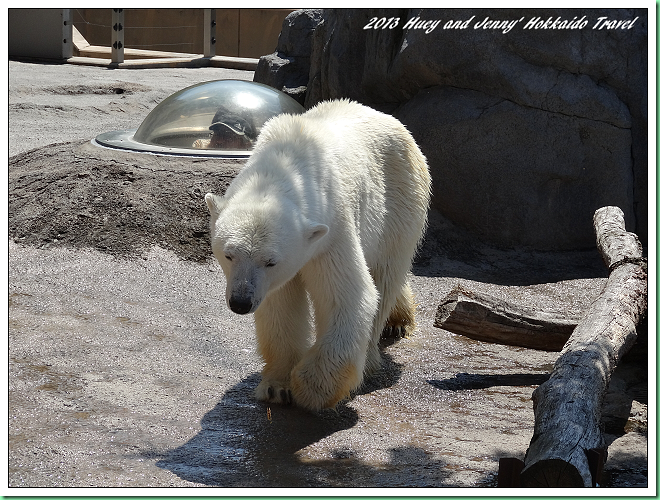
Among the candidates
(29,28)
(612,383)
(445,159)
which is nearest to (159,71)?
(29,28)

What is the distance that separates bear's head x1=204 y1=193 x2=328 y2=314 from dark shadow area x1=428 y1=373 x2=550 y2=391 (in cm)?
141

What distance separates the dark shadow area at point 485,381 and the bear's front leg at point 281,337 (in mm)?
927

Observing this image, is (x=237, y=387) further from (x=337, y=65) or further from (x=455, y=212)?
(x=337, y=65)

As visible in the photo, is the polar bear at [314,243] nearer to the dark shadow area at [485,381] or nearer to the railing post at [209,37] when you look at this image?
the dark shadow area at [485,381]

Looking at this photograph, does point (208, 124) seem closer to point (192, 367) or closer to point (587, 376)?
point (192, 367)

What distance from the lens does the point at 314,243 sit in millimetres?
3426

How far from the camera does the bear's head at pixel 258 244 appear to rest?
3.11 meters

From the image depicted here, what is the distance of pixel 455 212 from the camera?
715 cm

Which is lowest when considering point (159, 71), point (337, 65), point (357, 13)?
point (159, 71)

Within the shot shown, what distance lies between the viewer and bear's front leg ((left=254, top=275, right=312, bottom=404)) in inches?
149

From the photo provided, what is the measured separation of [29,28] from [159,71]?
2773 millimetres

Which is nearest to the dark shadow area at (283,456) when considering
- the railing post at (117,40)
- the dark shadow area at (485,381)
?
the dark shadow area at (485,381)

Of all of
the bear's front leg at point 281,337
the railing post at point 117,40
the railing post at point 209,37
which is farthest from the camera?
the railing post at point 209,37

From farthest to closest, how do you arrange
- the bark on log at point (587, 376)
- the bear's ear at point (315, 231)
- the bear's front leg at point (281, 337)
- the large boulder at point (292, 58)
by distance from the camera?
1. the large boulder at point (292, 58)
2. the bear's front leg at point (281, 337)
3. the bear's ear at point (315, 231)
4. the bark on log at point (587, 376)
